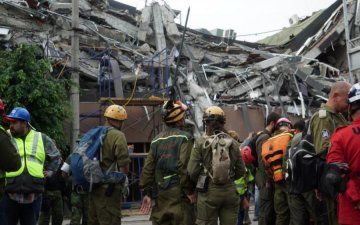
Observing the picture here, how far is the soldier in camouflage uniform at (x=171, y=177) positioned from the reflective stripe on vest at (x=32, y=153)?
47.9 inches

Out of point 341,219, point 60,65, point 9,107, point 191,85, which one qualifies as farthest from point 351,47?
point 341,219

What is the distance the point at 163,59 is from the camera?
1577 centimetres

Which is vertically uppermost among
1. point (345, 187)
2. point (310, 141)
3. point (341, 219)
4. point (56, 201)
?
point (310, 141)

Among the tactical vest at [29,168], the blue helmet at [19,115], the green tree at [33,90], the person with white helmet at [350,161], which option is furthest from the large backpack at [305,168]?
the green tree at [33,90]

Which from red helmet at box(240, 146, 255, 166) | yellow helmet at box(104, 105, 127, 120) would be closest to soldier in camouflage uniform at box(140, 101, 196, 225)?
yellow helmet at box(104, 105, 127, 120)

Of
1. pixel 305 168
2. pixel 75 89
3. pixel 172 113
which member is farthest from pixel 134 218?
pixel 305 168

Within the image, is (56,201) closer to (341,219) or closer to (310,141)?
(310,141)

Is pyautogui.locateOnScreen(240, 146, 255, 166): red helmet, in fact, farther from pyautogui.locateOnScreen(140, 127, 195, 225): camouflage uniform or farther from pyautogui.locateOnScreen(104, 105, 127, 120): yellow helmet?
pyautogui.locateOnScreen(104, 105, 127, 120): yellow helmet

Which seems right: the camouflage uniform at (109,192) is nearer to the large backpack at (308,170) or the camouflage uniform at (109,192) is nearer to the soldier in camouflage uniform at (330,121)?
→ the large backpack at (308,170)

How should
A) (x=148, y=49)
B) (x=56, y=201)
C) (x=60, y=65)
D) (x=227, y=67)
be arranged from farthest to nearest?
(x=227, y=67), (x=148, y=49), (x=60, y=65), (x=56, y=201)

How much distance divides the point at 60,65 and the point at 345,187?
427 inches

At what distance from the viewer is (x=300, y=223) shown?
19.9 ft

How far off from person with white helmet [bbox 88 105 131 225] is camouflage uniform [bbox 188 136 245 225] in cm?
84

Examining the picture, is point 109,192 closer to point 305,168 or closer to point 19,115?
point 19,115
